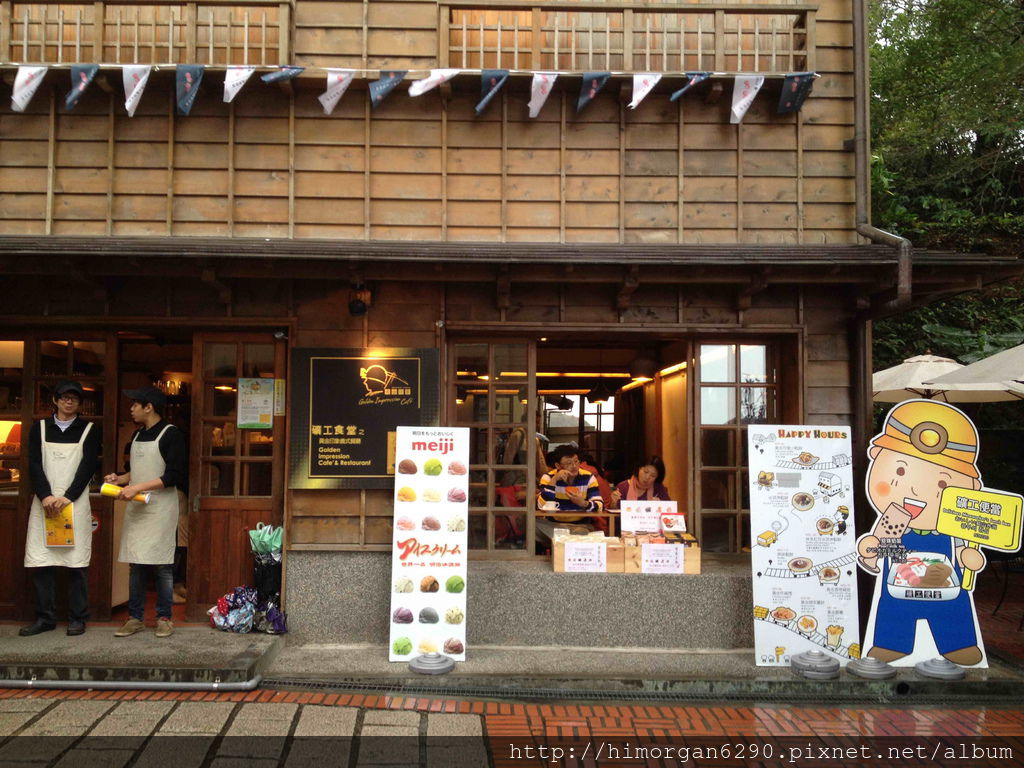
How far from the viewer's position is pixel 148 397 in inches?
248

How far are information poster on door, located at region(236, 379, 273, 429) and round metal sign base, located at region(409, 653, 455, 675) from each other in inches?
102

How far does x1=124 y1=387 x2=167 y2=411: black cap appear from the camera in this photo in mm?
6242

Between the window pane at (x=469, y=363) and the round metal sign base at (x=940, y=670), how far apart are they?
174 inches

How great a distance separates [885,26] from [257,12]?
53.0 ft

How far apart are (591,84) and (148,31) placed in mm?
4259

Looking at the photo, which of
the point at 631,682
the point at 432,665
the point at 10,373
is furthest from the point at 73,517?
the point at 631,682

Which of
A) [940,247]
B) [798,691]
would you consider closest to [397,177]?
[798,691]

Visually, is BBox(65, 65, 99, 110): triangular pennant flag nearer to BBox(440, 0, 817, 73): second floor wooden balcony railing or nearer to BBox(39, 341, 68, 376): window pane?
BBox(39, 341, 68, 376): window pane

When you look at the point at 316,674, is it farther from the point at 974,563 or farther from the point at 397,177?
the point at 974,563

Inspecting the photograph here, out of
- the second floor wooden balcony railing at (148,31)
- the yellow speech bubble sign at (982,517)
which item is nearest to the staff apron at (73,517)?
the second floor wooden balcony railing at (148,31)

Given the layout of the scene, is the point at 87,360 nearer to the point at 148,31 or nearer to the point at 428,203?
the point at 148,31

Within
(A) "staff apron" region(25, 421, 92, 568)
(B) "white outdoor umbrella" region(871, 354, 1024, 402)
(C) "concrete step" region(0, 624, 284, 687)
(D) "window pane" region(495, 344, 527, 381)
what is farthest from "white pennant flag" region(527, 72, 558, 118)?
(B) "white outdoor umbrella" region(871, 354, 1024, 402)

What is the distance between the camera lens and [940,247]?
15492 millimetres

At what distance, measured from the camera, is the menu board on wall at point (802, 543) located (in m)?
5.96
